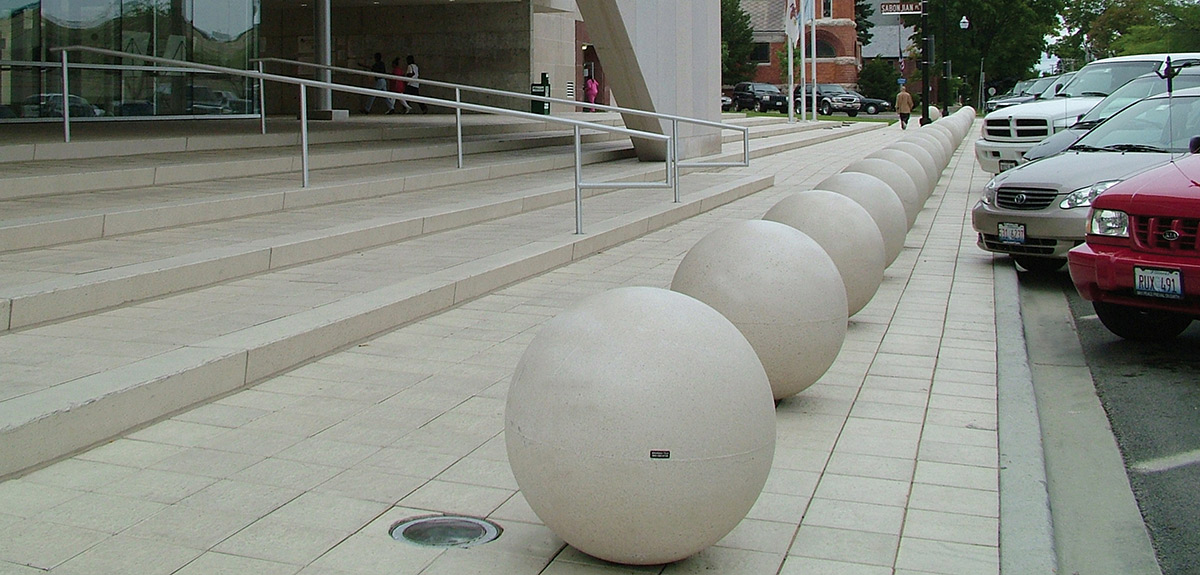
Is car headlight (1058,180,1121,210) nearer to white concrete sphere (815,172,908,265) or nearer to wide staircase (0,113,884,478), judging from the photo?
white concrete sphere (815,172,908,265)

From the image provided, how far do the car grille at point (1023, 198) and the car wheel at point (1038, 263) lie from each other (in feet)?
2.52

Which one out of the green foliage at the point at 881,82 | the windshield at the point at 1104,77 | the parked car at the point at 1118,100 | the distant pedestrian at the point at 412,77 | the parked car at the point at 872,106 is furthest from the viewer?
the green foliage at the point at 881,82

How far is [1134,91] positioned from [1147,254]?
416 inches

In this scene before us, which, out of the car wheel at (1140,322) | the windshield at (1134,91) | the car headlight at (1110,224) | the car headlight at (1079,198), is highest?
the windshield at (1134,91)

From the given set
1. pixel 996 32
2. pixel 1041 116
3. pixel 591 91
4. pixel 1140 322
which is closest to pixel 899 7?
pixel 591 91

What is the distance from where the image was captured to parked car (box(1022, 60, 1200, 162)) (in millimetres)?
16484

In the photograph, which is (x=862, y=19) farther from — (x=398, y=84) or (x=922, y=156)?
(x=922, y=156)

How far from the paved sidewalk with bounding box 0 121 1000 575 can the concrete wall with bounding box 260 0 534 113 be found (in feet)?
82.1

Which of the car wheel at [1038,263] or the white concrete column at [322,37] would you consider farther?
the white concrete column at [322,37]

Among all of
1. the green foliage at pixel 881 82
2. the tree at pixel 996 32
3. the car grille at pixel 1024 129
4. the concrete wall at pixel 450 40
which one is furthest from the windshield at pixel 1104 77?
the green foliage at pixel 881 82

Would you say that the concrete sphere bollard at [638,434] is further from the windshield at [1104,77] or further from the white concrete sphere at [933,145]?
the windshield at [1104,77]

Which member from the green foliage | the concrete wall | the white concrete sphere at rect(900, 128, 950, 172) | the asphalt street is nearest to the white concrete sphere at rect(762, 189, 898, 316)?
the asphalt street

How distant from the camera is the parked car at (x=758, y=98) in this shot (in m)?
72.5

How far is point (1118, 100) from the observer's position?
697 inches
